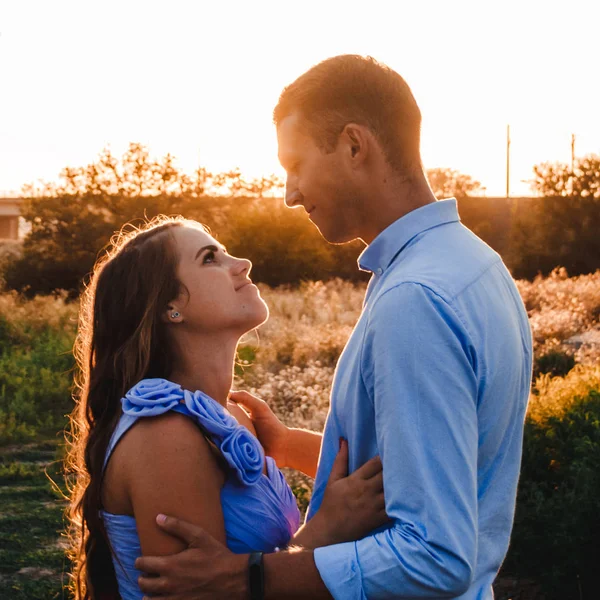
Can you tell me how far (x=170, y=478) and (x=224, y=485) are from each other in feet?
0.78

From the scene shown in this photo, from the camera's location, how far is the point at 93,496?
2.29 m

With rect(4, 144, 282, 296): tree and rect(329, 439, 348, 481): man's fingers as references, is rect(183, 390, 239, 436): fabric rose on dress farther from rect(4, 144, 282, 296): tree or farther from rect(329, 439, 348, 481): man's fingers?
rect(4, 144, 282, 296): tree

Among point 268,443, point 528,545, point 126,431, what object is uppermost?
point 126,431

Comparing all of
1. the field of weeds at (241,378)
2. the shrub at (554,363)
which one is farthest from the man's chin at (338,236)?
the shrub at (554,363)

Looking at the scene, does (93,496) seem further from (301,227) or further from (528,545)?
(301,227)

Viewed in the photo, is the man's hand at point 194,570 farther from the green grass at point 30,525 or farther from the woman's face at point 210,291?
the green grass at point 30,525

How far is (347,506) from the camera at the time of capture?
1896mm

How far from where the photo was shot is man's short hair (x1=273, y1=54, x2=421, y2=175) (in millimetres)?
2154

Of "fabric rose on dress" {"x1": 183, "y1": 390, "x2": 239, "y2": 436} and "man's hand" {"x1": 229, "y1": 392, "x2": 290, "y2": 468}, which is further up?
"fabric rose on dress" {"x1": 183, "y1": 390, "x2": 239, "y2": 436}

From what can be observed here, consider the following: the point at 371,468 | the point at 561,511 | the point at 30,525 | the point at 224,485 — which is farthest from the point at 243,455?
the point at 30,525

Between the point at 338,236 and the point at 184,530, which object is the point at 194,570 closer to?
the point at 184,530

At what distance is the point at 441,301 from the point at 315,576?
674mm

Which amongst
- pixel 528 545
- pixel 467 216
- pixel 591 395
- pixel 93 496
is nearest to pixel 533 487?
pixel 528 545

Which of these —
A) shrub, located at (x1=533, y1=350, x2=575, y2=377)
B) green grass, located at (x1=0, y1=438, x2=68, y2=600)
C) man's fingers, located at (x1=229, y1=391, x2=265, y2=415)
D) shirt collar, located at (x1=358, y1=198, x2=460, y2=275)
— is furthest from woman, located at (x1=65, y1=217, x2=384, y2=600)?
shrub, located at (x1=533, y1=350, x2=575, y2=377)
